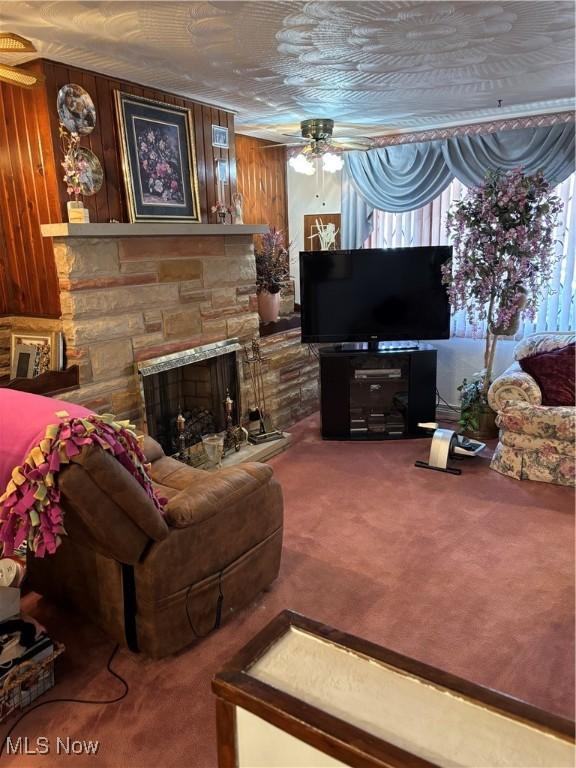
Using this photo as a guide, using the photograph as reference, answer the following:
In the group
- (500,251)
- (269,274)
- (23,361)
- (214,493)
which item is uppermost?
(500,251)

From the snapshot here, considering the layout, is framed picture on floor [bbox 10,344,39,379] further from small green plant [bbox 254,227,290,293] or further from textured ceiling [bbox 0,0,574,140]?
small green plant [bbox 254,227,290,293]

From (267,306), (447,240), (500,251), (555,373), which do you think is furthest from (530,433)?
(267,306)

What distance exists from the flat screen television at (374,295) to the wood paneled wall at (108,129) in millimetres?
1134

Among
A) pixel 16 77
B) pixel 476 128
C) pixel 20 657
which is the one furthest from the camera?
pixel 476 128

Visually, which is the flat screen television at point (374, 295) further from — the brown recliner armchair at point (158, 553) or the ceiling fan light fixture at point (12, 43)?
the ceiling fan light fixture at point (12, 43)

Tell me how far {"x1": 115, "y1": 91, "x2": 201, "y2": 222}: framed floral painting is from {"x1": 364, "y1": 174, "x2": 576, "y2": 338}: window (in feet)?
6.87

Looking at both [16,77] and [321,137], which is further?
[321,137]

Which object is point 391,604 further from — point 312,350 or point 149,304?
point 312,350

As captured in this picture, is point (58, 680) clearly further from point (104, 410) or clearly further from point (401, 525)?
point (401, 525)

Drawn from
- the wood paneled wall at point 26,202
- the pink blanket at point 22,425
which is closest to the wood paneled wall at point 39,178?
the wood paneled wall at point 26,202

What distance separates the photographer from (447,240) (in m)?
4.98

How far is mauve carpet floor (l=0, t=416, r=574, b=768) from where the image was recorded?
6.46ft

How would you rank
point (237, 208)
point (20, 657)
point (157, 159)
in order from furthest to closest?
point (237, 208), point (157, 159), point (20, 657)

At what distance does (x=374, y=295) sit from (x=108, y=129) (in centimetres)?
224
